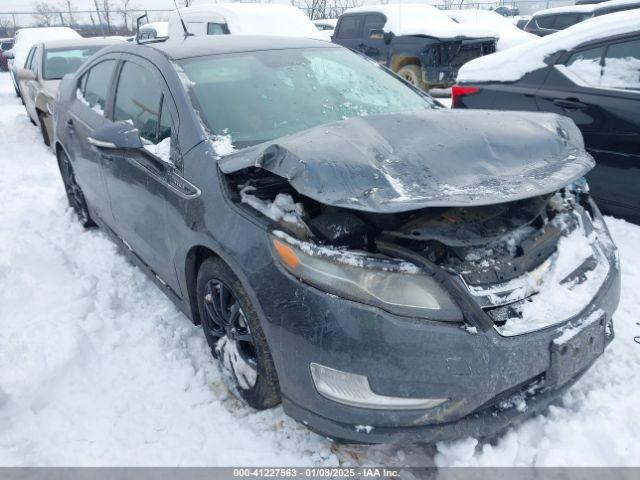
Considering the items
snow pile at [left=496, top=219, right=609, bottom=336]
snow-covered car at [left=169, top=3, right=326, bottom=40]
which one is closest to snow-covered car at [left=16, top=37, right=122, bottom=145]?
snow-covered car at [left=169, top=3, right=326, bottom=40]

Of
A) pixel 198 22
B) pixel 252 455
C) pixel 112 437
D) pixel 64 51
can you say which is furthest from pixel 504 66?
pixel 198 22

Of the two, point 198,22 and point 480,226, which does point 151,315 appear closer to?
point 480,226

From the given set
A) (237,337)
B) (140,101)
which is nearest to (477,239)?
(237,337)

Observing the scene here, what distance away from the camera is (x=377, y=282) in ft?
5.78

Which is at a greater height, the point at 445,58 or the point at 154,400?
the point at 445,58

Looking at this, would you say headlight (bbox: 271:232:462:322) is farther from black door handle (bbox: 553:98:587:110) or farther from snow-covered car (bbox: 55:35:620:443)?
black door handle (bbox: 553:98:587:110)

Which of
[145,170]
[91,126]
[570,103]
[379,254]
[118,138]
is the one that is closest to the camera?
[379,254]

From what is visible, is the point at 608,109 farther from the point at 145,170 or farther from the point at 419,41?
the point at 419,41

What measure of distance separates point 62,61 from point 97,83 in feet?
15.5

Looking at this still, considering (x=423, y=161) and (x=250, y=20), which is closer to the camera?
(x=423, y=161)

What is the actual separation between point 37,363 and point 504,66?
13.8 ft

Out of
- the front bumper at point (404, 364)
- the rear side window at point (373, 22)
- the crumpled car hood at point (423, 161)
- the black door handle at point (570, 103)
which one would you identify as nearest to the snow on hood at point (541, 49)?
the black door handle at point (570, 103)

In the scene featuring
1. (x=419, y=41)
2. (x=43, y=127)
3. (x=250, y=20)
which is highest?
(x=250, y=20)

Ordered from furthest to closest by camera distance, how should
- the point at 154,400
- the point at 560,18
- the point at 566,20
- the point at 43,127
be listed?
the point at 560,18 < the point at 566,20 < the point at 43,127 < the point at 154,400
